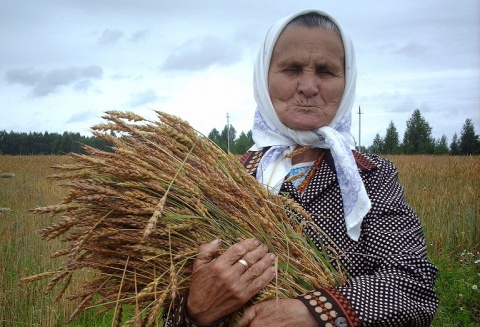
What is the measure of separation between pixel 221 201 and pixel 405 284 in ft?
2.21

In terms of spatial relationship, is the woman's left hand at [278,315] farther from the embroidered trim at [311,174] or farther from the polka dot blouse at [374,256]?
the embroidered trim at [311,174]

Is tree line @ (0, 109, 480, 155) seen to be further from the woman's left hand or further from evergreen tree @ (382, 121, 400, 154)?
the woman's left hand

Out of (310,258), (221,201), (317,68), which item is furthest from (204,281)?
(317,68)

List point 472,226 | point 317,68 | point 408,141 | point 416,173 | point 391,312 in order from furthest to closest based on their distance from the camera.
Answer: point 408,141, point 416,173, point 472,226, point 317,68, point 391,312

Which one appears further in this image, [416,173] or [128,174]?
[416,173]

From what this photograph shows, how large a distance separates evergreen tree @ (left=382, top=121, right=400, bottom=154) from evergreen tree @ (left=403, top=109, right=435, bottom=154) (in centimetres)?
243

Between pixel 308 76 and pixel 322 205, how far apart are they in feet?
1.73

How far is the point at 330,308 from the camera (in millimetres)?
1422

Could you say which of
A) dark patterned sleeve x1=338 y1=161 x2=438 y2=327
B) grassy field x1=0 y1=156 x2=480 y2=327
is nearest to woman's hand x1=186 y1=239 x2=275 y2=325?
dark patterned sleeve x1=338 y1=161 x2=438 y2=327

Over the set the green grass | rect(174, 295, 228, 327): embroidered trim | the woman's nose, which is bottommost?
the green grass

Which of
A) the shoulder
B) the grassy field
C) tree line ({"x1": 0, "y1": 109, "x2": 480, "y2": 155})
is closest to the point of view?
Answer: the shoulder

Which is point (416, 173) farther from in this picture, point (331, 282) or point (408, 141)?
point (408, 141)

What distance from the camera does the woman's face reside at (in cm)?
187

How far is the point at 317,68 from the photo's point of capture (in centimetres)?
189
